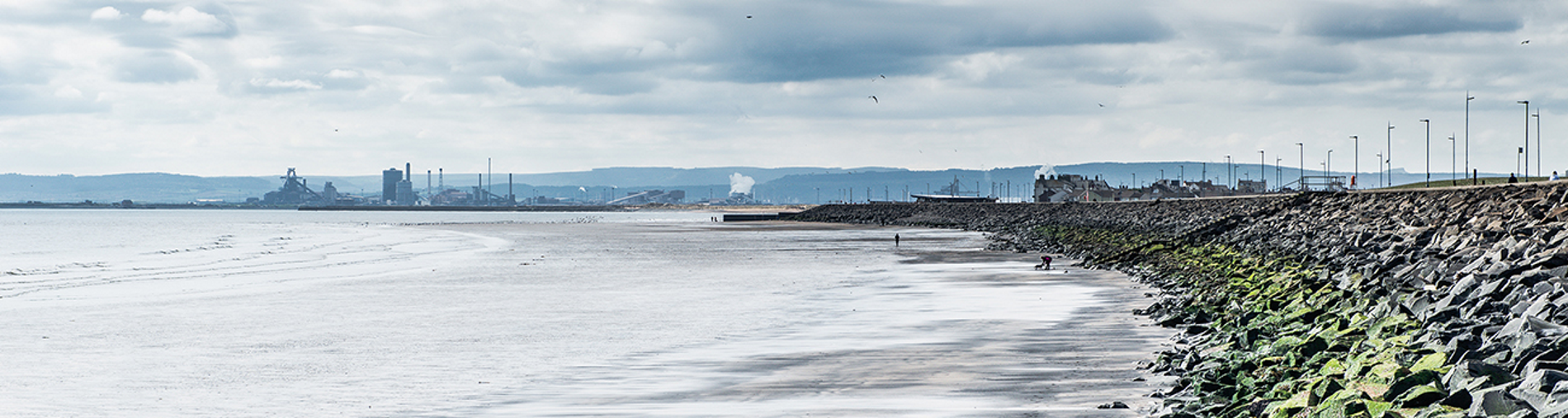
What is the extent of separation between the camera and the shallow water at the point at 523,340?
1259cm

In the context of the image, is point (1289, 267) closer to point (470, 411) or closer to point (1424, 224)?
point (1424, 224)

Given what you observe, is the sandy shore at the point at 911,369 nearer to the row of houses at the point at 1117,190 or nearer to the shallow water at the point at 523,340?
the shallow water at the point at 523,340

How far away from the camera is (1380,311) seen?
1484 centimetres

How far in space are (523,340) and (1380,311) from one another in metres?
11.5

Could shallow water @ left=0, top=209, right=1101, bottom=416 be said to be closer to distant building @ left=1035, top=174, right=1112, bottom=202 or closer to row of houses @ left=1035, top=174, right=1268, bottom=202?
row of houses @ left=1035, top=174, right=1268, bottom=202

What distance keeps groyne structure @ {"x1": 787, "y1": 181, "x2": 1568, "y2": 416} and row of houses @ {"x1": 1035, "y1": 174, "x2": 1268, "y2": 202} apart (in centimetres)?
11461

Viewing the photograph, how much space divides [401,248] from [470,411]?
168ft

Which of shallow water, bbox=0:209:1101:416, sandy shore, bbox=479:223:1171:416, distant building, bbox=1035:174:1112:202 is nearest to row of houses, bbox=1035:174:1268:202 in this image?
distant building, bbox=1035:174:1112:202

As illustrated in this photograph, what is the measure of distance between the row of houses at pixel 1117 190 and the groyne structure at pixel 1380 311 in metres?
115

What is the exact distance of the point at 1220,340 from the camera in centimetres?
1507

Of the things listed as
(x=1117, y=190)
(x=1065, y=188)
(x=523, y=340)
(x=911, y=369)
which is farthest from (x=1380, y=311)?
(x=1065, y=188)

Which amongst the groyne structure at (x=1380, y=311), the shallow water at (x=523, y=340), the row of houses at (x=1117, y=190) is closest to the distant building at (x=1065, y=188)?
the row of houses at (x=1117, y=190)

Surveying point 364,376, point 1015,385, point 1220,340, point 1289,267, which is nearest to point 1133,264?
point 1289,267

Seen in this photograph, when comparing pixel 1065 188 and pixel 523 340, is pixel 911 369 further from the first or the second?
pixel 1065 188
